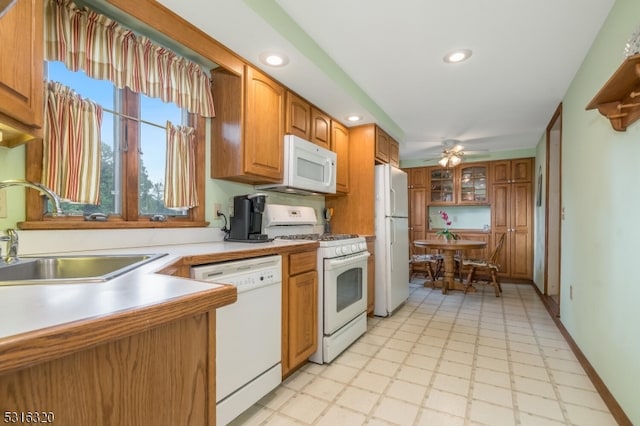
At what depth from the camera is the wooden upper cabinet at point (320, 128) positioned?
2.84 metres

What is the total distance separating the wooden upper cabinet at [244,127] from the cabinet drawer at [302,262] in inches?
25.4

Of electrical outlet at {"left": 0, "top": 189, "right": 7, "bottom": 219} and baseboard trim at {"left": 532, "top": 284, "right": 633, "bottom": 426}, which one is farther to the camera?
baseboard trim at {"left": 532, "top": 284, "right": 633, "bottom": 426}

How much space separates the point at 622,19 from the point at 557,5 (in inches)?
13.0

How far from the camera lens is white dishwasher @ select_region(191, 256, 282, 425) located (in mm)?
1452

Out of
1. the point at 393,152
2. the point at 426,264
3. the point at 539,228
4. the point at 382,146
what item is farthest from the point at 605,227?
the point at 426,264

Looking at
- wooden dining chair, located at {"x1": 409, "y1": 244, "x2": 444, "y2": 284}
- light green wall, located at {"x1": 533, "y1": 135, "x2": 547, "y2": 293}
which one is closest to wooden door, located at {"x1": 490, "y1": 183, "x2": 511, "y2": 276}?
light green wall, located at {"x1": 533, "y1": 135, "x2": 547, "y2": 293}

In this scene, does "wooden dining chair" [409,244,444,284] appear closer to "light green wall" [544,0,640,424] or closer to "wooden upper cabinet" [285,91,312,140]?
"light green wall" [544,0,640,424]

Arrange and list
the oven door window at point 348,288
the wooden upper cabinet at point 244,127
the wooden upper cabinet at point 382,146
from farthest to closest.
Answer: the wooden upper cabinet at point 382,146 < the oven door window at point 348,288 < the wooden upper cabinet at point 244,127

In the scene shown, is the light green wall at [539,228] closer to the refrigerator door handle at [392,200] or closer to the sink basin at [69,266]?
the refrigerator door handle at [392,200]

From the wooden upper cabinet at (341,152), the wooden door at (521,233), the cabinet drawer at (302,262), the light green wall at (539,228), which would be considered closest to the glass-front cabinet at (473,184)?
the wooden door at (521,233)

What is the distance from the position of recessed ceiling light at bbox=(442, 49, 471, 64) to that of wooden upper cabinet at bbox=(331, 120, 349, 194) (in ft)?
3.97

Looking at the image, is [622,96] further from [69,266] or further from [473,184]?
[473,184]

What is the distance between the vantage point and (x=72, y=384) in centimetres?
52

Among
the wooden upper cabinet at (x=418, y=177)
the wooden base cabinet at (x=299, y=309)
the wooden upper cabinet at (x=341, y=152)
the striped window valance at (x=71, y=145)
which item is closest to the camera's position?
the striped window valance at (x=71, y=145)
